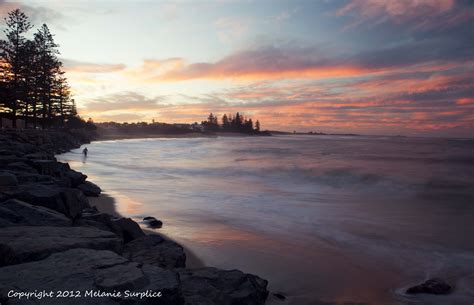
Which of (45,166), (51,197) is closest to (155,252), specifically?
(51,197)

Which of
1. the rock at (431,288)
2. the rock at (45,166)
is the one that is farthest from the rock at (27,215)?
the rock at (431,288)

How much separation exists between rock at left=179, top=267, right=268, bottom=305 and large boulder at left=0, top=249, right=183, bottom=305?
66 cm

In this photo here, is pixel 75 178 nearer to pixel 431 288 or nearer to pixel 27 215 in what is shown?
pixel 27 215

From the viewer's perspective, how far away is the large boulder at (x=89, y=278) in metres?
3.39

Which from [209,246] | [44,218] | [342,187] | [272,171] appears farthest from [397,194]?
[44,218]

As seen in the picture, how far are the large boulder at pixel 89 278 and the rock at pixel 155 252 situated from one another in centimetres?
167

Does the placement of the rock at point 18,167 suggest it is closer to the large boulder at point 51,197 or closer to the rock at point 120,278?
the large boulder at point 51,197

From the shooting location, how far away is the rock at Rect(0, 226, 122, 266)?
13.9 ft

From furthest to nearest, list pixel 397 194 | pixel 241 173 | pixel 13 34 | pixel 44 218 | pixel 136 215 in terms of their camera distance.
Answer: pixel 13 34, pixel 241 173, pixel 397 194, pixel 136 215, pixel 44 218

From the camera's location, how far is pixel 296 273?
692 centimetres

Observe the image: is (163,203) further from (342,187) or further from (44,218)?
(342,187)

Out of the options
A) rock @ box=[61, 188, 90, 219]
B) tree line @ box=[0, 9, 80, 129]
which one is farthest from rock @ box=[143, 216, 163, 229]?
tree line @ box=[0, 9, 80, 129]

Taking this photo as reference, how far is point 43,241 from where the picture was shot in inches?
182

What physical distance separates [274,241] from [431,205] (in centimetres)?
1015
